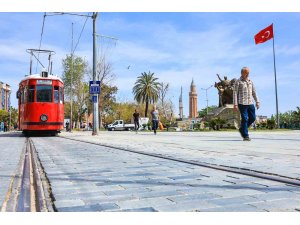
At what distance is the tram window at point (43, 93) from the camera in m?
18.0

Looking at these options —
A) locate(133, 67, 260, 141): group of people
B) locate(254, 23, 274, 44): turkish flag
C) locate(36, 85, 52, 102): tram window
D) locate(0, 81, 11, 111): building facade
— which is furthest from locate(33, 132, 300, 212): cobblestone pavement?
locate(0, 81, 11, 111): building facade

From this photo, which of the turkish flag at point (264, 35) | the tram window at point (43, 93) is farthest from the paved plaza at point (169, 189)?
the turkish flag at point (264, 35)

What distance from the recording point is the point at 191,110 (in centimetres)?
15525

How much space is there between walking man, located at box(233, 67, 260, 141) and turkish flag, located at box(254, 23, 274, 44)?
26753 mm

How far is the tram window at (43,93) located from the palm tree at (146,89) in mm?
46364

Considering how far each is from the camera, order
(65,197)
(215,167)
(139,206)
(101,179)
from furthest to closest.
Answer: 1. (215,167)
2. (101,179)
3. (65,197)
4. (139,206)

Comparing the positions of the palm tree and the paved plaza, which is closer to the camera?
the paved plaza

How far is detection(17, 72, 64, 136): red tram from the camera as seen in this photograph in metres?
17.8

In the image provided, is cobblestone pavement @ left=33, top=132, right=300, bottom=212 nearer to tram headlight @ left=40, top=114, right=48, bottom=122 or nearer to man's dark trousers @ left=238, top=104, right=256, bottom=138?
man's dark trousers @ left=238, top=104, right=256, bottom=138

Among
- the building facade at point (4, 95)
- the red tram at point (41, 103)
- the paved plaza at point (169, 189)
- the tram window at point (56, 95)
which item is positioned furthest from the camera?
the building facade at point (4, 95)

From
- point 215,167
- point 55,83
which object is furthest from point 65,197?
point 55,83

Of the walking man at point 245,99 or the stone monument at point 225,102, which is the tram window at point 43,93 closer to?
the walking man at point 245,99
